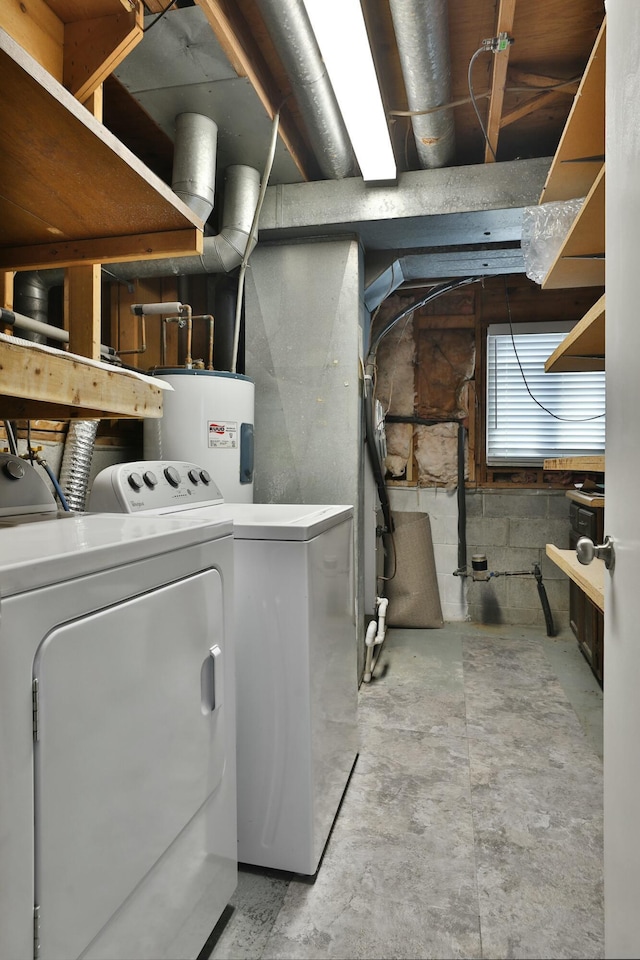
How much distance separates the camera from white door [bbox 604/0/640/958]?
821 mm

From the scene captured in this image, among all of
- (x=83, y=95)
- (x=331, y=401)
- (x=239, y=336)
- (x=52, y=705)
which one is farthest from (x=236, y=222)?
(x=52, y=705)

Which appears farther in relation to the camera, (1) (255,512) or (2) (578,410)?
(2) (578,410)

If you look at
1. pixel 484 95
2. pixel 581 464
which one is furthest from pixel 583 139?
pixel 581 464

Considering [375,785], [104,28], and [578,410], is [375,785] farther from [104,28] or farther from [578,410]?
[578,410]

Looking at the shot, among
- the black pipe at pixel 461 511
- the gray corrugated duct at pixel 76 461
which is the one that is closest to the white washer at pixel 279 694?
the gray corrugated duct at pixel 76 461

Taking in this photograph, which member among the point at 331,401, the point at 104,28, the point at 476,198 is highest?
the point at 476,198

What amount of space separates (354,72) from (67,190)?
3.38 feet

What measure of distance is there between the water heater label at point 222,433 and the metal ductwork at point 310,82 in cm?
122

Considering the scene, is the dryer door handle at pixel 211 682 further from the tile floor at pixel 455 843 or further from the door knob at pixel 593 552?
the door knob at pixel 593 552

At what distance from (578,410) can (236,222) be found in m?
2.54

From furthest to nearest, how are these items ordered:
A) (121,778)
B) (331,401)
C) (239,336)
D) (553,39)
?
(239,336) < (331,401) < (553,39) < (121,778)

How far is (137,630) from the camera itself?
3.31 ft

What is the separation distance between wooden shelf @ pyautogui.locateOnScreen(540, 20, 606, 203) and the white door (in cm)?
52

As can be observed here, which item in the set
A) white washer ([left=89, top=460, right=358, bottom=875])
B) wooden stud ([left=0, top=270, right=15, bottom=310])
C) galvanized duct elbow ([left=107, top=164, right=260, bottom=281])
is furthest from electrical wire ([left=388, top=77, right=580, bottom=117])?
white washer ([left=89, top=460, right=358, bottom=875])
